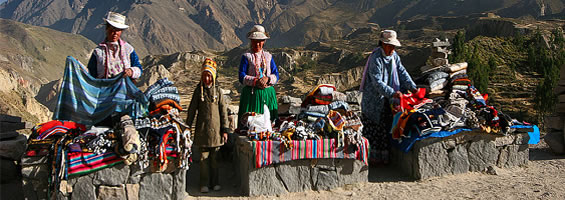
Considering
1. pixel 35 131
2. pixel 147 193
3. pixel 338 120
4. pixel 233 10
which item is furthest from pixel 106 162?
pixel 233 10

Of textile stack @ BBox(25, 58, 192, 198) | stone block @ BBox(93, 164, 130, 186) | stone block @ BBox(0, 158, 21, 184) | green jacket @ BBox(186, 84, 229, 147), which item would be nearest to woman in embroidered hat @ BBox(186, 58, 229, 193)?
green jacket @ BBox(186, 84, 229, 147)

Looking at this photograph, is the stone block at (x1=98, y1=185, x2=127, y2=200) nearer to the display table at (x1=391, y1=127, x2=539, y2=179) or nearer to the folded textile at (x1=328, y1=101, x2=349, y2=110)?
the folded textile at (x1=328, y1=101, x2=349, y2=110)

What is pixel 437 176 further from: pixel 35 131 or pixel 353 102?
pixel 35 131

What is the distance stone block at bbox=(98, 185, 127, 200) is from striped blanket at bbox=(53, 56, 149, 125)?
0.75 metres

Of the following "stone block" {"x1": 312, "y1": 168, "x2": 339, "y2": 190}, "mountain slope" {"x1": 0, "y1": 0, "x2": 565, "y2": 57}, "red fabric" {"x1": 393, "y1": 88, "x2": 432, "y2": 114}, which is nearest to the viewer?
"stone block" {"x1": 312, "y1": 168, "x2": 339, "y2": 190}

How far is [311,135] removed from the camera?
455 centimetres

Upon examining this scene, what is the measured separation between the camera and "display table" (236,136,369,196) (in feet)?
14.2

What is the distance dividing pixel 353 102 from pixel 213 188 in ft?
9.79

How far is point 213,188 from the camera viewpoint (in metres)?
4.62

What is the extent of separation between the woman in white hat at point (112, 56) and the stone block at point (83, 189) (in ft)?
3.81

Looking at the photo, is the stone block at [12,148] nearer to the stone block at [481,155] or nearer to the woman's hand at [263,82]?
the woman's hand at [263,82]

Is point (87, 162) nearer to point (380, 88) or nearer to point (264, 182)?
point (264, 182)

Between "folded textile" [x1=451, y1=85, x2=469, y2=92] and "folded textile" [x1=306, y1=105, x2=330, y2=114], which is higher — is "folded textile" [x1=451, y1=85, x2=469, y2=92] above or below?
above

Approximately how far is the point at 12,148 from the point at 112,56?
1.43 metres
